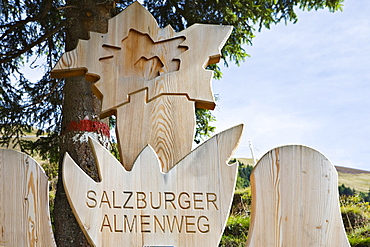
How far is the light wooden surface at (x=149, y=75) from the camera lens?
2.68 meters

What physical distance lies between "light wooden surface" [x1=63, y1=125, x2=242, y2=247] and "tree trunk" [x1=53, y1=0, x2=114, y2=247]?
232 cm

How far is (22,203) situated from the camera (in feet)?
7.63

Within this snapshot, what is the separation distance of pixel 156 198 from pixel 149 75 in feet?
2.63

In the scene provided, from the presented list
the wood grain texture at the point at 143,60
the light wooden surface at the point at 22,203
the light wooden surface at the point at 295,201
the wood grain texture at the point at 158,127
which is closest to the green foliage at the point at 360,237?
the light wooden surface at the point at 295,201

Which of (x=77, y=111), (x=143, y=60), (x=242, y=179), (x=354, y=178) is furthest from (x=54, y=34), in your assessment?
(x=354, y=178)

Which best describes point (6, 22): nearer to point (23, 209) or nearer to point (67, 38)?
point (67, 38)

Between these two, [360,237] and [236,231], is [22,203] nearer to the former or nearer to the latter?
[236,231]

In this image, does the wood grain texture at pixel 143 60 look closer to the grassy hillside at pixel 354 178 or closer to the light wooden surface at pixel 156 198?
the light wooden surface at pixel 156 198

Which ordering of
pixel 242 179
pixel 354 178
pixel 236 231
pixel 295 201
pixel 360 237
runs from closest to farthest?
pixel 295 201 < pixel 360 237 < pixel 236 231 < pixel 242 179 < pixel 354 178

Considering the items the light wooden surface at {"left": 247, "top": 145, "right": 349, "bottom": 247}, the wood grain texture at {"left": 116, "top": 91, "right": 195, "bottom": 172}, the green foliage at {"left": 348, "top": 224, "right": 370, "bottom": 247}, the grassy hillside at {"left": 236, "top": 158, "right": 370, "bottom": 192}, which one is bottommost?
the green foliage at {"left": 348, "top": 224, "right": 370, "bottom": 247}

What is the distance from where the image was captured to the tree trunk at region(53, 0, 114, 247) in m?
4.71

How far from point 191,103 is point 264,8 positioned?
3612 mm

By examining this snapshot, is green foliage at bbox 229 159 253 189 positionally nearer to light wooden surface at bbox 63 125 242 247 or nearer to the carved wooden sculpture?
the carved wooden sculpture

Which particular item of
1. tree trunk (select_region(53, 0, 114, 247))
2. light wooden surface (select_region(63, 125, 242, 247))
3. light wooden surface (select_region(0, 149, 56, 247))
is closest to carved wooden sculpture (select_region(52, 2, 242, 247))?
light wooden surface (select_region(63, 125, 242, 247))
